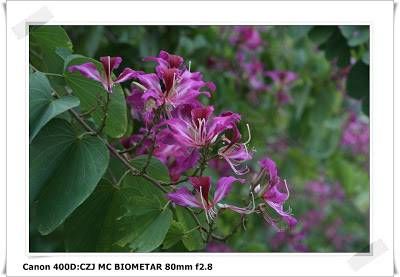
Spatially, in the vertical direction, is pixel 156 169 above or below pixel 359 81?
below

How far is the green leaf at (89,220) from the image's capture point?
1.14 m

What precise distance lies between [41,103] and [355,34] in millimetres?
1002

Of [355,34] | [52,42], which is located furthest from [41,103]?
[355,34]

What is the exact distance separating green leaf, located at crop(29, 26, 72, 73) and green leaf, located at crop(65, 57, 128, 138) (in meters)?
0.10

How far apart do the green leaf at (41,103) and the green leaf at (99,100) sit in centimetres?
5

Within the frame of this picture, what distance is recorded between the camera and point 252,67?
2.58 metres

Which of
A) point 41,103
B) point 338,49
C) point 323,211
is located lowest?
point 323,211

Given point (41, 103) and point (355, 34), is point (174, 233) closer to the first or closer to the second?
point (41, 103)

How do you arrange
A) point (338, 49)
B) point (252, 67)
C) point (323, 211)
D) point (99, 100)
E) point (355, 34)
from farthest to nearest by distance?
point (323, 211) → point (252, 67) → point (338, 49) → point (355, 34) → point (99, 100)

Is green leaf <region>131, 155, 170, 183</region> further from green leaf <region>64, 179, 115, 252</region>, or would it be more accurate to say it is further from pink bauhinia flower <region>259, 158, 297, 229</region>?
pink bauhinia flower <region>259, 158, 297, 229</region>

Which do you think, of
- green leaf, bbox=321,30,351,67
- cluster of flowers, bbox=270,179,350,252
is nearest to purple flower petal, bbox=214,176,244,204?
green leaf, bbox=321,30,351,67

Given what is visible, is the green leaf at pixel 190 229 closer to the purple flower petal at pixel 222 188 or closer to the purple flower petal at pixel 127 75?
the purple flower petal at pixel 222 188

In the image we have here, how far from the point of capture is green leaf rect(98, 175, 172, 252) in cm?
105
